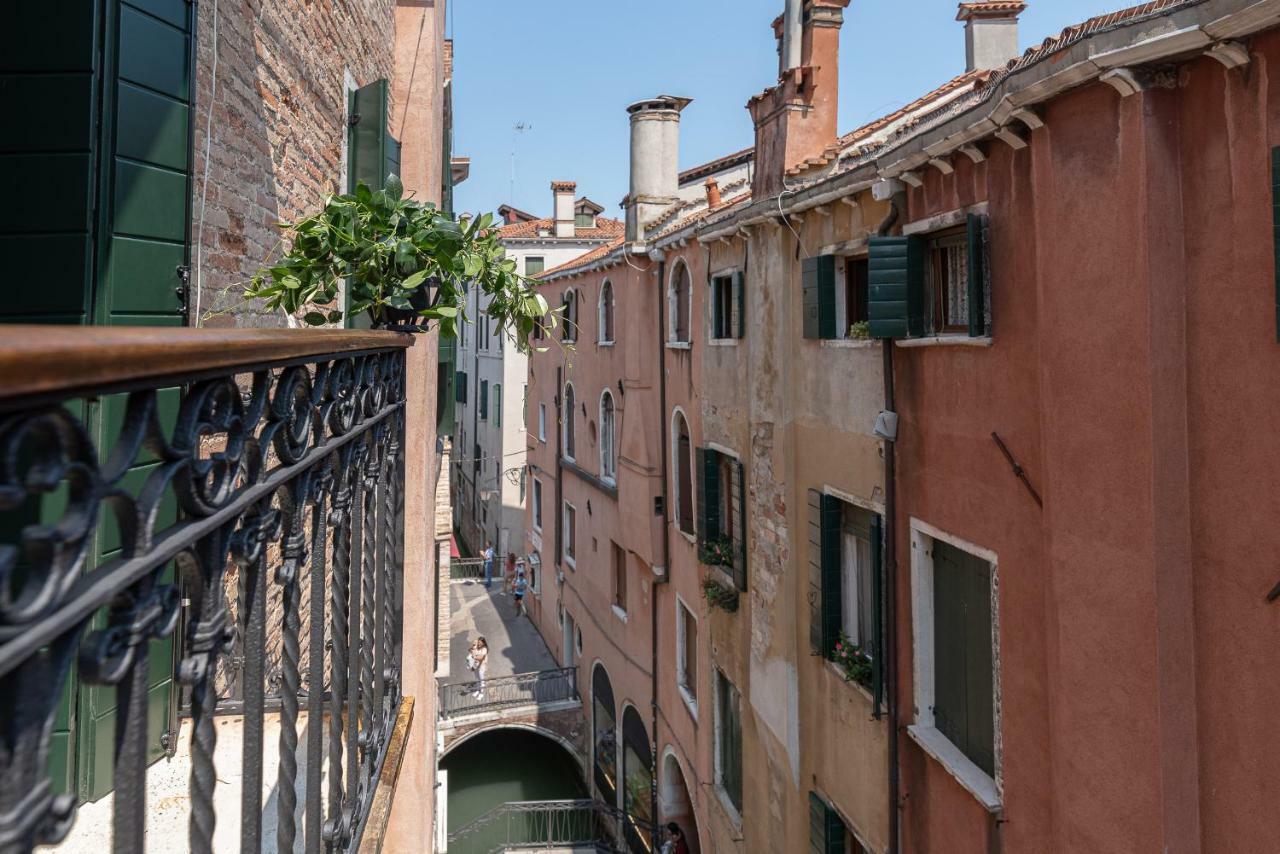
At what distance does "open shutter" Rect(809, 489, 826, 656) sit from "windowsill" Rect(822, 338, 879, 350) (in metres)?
1.34

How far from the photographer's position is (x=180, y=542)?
1125mm

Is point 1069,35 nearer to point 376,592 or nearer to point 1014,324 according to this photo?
point 1014,324

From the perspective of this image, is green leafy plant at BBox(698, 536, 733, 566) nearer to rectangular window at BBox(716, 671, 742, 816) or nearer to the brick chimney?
rectangular window at BBox(716, 671, 742, 816)

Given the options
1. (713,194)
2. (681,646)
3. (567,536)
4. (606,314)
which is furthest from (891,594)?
(567,536)

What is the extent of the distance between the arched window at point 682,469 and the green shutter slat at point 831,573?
4911 mm

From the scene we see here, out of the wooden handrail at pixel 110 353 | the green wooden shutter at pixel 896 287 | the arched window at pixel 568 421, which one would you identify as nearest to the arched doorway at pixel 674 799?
the arched window at pixel 568 421

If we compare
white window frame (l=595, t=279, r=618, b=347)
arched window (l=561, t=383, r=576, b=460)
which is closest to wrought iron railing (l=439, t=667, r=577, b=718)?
arched window (l=561, t=383, r=576, b=460)

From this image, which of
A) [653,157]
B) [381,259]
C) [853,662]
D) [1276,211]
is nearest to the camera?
[381,259]

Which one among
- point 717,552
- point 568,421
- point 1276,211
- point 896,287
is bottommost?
point 717,552

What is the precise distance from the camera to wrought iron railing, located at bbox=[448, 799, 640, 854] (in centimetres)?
1593

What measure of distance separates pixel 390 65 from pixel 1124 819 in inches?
281

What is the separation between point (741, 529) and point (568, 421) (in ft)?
35.8

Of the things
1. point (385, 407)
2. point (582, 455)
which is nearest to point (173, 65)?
point (385, 407)

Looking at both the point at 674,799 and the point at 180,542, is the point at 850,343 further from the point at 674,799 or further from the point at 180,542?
the point at 674,799
